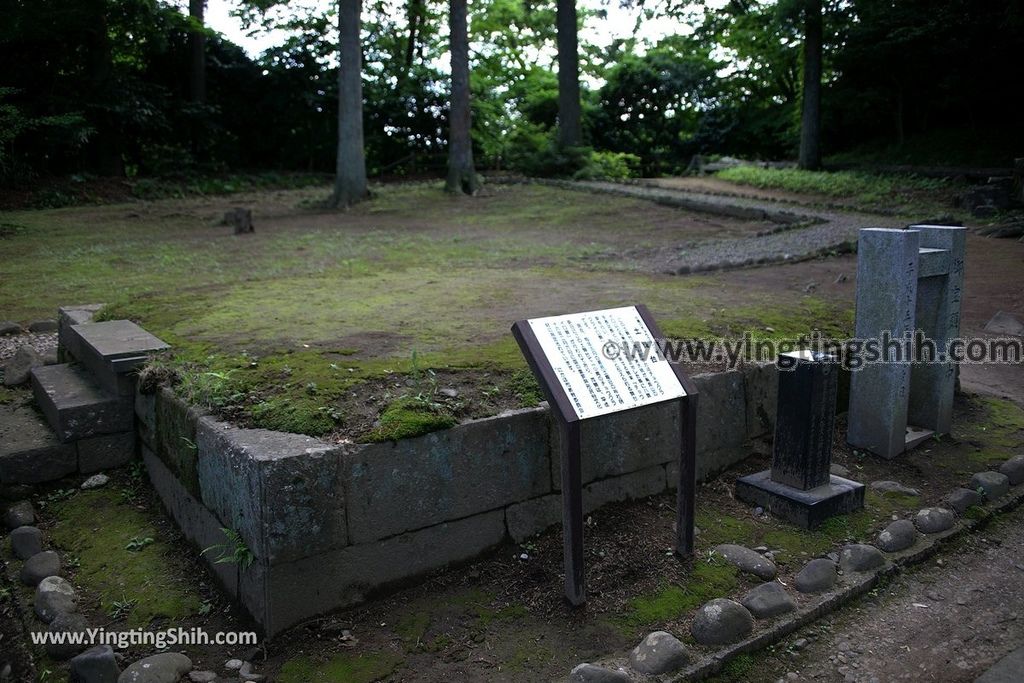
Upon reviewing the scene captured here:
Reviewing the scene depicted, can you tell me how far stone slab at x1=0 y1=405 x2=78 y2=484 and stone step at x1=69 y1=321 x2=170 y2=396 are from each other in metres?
0.39

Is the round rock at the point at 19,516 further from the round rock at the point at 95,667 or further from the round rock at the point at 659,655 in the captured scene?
the round rock at the point at 659,655

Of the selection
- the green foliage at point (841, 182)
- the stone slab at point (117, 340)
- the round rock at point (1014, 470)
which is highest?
the green foliage at point (841, 182)

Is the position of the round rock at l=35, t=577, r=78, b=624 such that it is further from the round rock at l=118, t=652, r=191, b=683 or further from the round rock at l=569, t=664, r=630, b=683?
the round rock at l=569, t=664, r=630, b=683

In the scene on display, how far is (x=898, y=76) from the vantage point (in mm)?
18844

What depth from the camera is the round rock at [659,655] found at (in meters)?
2.91

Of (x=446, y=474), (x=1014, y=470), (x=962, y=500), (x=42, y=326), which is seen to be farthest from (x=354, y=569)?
(x=42, y=326)

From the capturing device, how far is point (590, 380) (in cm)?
320

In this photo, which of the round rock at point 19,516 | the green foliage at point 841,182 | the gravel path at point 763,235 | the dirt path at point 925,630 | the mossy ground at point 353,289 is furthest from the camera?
the green foliage at point 841,182

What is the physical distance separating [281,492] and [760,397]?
9.01 feet

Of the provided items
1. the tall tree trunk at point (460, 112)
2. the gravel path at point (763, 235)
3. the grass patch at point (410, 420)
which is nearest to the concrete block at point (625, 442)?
the grass patch at point (410, 420)

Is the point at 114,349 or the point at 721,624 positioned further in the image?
the point at 114,349

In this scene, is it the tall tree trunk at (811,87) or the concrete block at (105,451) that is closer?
the concrete block at (105,451)

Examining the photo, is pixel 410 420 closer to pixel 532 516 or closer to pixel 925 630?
pixel 532 516

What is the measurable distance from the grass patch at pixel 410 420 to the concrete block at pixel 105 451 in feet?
5.73
